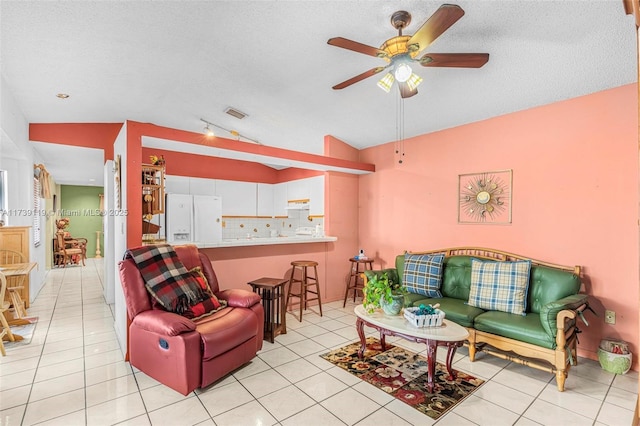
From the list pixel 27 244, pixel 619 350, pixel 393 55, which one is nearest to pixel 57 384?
pixel 27 244

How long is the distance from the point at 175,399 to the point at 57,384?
1.07 meters

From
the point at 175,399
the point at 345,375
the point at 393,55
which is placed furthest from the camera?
the point at 345,375

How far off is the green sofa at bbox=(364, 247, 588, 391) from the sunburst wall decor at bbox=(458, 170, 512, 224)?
1.42 ft

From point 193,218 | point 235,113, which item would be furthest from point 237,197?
point 235,113

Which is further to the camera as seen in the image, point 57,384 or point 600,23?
point 57,384

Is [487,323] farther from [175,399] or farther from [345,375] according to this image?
[175,399]

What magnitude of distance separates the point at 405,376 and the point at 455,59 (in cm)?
257

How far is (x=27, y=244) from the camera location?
177 inches

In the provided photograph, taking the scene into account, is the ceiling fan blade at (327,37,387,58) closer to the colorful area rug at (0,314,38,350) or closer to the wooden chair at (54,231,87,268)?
the colorful area rug at (0,314,38,350)

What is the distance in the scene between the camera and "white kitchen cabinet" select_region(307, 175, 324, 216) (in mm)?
5672

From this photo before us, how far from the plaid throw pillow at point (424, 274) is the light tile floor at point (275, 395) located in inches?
27.2

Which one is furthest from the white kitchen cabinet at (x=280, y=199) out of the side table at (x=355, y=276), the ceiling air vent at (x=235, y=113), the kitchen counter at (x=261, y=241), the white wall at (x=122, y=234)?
the white wall at (x=122, y=234)

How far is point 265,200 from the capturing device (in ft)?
23.0

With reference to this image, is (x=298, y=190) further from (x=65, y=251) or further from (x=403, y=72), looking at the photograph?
(x=65, y=251)
